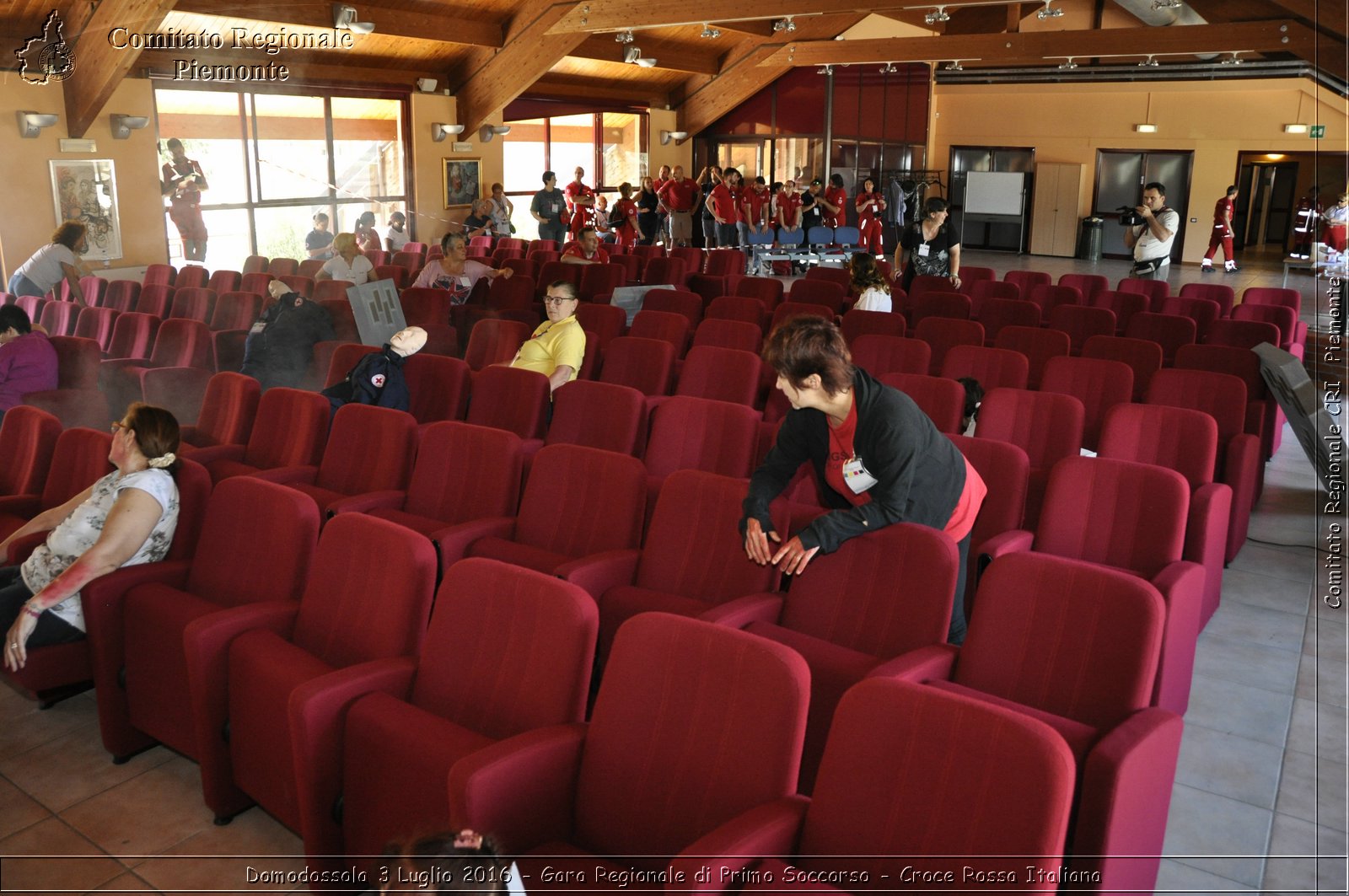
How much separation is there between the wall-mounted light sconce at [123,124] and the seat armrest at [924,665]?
1114 cm

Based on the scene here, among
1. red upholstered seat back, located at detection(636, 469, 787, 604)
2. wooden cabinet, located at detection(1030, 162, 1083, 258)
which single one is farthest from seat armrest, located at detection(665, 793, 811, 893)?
wooden cabinet, located at detection(1030, 162, 1083, 258)

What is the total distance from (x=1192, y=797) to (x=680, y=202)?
15.2 meters

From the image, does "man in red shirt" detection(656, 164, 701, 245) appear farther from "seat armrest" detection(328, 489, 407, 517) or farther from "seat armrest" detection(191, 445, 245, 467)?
"seat armrest" detection(328, 489, 407, 517)

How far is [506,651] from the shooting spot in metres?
2.45

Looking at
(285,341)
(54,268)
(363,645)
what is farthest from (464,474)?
(54,268)

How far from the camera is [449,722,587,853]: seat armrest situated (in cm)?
204

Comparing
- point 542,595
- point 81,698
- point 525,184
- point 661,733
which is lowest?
point 81,698

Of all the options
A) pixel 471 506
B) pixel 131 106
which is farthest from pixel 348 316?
pixel 131 106

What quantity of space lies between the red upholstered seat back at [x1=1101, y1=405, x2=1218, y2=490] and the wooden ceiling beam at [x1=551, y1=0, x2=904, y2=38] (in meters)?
8.08

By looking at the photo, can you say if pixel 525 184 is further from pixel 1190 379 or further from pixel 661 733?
pixel 661 733

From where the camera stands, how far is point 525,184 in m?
17.1

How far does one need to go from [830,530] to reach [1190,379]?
3.05 metres

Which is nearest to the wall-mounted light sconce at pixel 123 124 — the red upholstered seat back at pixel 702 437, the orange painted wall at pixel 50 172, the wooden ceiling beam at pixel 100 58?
the orange painted wall at pixel 50 172

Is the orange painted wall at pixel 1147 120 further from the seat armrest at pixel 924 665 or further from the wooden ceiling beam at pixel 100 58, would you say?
the seat armrest at pixel 924 665
